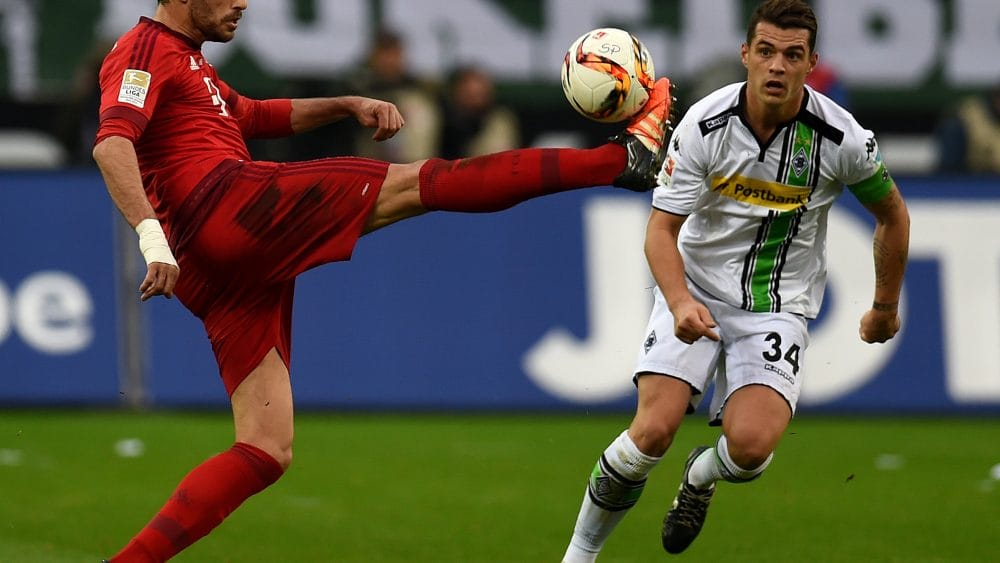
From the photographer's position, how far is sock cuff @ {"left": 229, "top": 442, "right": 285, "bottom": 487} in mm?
5918

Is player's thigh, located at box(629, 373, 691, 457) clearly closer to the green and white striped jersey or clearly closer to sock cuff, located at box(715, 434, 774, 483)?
sock cuff, located at box(715, 434, 774, 483)

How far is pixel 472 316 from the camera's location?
36.1ft

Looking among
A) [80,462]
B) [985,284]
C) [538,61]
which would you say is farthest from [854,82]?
[80,462]

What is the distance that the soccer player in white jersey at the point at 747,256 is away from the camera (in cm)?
618

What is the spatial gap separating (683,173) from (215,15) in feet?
5.84

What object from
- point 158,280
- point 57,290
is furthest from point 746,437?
point 57,290

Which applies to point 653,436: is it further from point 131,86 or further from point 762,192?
point 131,86

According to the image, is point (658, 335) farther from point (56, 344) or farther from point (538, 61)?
point (538, 61)

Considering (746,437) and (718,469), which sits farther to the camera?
(718,469)

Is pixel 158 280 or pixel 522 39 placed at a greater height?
pixel 158 280

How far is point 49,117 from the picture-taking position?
50.0 ft

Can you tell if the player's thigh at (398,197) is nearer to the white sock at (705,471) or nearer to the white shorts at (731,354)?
the white shorts at (731,354)

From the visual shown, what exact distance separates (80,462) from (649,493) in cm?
324

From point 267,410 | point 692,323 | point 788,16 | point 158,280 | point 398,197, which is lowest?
point 267,410
